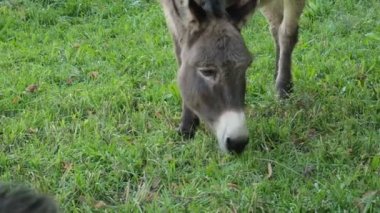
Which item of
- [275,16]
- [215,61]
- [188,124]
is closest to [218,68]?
[215,61]

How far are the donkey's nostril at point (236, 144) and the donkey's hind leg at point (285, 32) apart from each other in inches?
62.7

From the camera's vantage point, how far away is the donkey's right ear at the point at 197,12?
454 centimetres

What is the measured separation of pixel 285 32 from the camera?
6.04m

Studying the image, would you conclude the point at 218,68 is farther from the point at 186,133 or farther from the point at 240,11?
the point at 186,133

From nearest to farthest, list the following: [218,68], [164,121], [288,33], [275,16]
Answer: [218,68], [164,121], [288,33], [275,16]

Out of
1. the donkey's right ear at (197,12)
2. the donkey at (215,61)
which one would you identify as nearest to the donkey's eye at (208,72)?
the donkey at (215,61)

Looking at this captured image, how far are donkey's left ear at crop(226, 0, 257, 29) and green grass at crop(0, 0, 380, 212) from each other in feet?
2.53

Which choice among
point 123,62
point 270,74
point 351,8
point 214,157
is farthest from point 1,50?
point 351,8

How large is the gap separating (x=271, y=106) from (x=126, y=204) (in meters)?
1.77

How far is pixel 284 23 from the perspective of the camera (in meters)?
6.07

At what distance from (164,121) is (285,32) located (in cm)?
143

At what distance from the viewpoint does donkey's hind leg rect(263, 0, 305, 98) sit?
5.82 metres

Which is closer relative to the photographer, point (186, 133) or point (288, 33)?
point (186, 133)

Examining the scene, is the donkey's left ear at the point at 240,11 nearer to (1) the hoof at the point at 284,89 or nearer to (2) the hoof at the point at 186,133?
(2) the hoof at the point at 186,133
